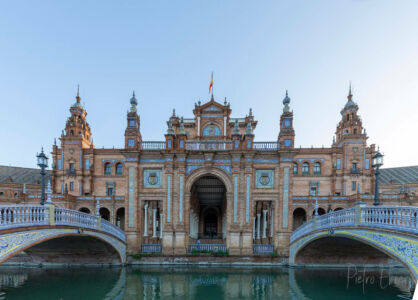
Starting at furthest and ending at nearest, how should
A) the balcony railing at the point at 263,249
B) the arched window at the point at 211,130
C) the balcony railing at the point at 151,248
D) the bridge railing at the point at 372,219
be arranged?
the arched window at the point at 211,130 → the balcony railing at the point at 151,248 → the balcony railing at the point at 263,249 → the bridge railing at the point at 372,219

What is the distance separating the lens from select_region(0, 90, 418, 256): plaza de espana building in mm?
16125

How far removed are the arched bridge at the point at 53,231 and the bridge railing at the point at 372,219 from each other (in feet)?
43.3

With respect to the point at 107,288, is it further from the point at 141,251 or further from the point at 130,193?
the point at 130,193

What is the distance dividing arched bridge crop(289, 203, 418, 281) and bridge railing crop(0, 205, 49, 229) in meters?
13.5

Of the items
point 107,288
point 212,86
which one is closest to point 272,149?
point 212,86

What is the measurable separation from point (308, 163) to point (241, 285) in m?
22.9

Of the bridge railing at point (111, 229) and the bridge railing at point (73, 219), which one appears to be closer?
the bridge railing at point (73, 219)

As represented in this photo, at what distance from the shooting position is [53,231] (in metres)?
9.55

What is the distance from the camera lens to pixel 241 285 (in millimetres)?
12242

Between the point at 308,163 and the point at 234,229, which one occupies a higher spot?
the point at 308,163

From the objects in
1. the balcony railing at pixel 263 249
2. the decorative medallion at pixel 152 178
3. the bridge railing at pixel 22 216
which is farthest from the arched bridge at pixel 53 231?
the balcony railing at pixel 263 249

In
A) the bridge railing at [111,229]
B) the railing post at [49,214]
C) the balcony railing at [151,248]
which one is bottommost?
the balcony railing at [151,248]

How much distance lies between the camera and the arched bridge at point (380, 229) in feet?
22.5

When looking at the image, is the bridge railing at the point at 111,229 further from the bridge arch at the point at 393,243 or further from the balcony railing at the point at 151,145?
the bridge arch at the point at 393,243
